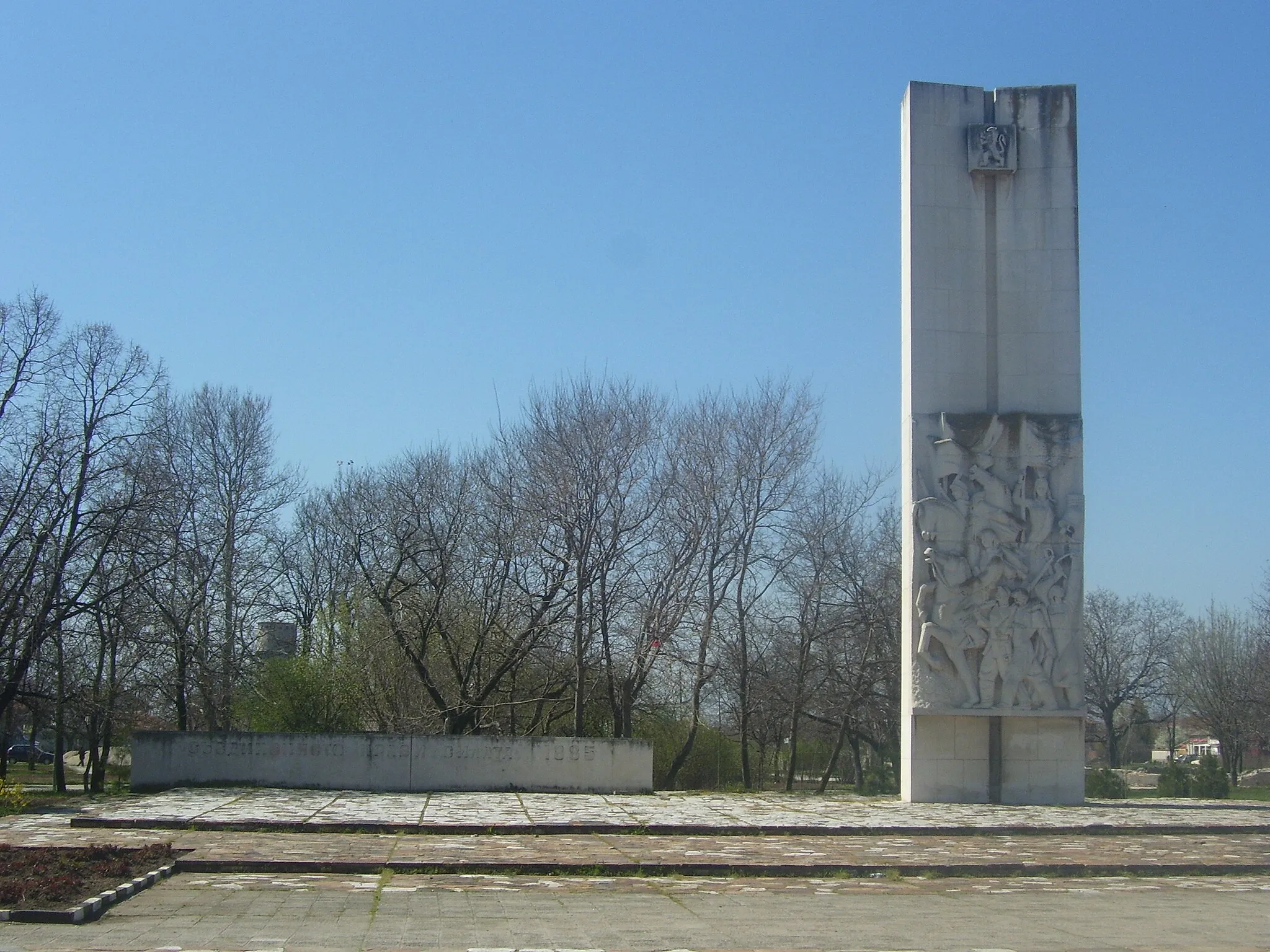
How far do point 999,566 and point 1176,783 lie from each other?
12.1 meters

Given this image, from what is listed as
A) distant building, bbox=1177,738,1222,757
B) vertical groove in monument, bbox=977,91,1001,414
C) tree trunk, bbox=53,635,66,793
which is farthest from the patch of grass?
distant building, bbox=1177,738,1222,757

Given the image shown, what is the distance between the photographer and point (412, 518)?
34.4m

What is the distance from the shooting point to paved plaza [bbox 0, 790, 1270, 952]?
31.1ft

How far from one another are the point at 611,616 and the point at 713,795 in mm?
6353

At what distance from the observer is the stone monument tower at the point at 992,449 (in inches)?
819

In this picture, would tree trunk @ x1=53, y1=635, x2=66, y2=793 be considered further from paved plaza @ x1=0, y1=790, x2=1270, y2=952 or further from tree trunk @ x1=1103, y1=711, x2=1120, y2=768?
tree trunk @ x1=1103, y1=711, x2=1120, y2=768

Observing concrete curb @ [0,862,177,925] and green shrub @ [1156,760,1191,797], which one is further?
green shrub @ [1156,760,1191,797]

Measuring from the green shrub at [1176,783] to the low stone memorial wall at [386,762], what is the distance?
14013 millimetres

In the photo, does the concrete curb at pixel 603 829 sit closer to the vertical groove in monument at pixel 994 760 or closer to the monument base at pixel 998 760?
the monument base at pixel 998 760

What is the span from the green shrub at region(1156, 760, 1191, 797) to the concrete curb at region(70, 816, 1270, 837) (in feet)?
40.6

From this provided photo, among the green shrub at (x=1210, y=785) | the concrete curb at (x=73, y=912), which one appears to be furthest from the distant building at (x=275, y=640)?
the concrete curb at (x=73, y=912)

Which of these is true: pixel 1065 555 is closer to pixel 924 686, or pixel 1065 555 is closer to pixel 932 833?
pixel 924 686

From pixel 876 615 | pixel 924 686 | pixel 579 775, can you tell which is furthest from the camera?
pixel 876 615

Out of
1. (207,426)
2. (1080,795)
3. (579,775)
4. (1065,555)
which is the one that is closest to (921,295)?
(1065,555)
